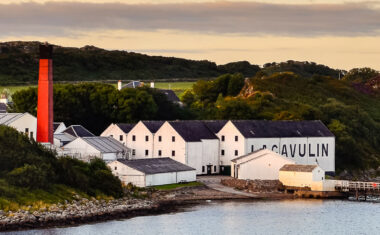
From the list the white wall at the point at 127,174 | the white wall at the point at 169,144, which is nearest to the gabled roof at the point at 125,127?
the white wall at the point at 169,144

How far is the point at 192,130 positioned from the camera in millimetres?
83125

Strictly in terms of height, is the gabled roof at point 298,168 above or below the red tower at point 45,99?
below

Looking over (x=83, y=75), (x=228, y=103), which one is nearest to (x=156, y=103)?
(x=228, y=103)

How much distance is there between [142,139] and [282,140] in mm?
13331

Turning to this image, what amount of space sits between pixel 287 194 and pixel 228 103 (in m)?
26.8

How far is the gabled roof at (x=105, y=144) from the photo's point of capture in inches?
3091

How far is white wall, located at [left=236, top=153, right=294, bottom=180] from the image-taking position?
77812mm

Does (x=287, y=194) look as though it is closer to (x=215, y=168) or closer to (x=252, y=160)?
(x=252, y=160)

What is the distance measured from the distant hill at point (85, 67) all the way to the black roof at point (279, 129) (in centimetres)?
7282

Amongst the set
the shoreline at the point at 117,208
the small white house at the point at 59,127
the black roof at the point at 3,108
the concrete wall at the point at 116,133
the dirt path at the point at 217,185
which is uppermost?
the black roof at the point at 3,108

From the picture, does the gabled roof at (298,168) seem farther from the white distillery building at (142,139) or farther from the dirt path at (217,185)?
the white distillery building at (142,139)

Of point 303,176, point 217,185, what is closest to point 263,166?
point 303,176

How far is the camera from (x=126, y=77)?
177625mm

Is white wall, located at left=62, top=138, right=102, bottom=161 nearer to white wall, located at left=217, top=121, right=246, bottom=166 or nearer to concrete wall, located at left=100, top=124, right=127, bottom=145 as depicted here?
concrete wall, located at left=100, top=124, right=127, bottom=145
